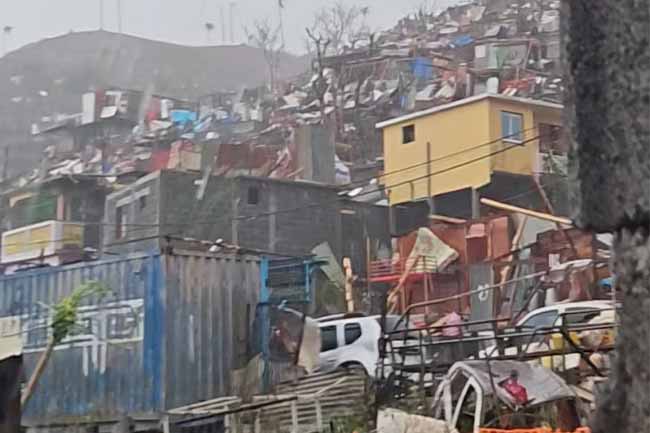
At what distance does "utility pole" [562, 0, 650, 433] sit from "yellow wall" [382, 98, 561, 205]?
28.4 meters

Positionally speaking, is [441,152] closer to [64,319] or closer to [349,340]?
[349,340]

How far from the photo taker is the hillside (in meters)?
58.8

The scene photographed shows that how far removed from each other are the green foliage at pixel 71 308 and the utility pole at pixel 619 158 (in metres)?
12.4

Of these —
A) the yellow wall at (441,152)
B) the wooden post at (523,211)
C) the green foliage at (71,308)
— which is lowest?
the green foliage at (71,308)

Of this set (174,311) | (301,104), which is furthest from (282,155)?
(174,311)

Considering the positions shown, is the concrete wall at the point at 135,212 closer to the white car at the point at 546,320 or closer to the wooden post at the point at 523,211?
the wooden post at the point at 523,211

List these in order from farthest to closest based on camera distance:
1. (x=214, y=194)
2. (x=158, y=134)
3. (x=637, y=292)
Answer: (x=158, y=134) → (x=214, y=194) → (x=637, y=292)

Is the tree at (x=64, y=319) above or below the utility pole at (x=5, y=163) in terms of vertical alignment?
below

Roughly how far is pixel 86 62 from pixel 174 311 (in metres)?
52.8

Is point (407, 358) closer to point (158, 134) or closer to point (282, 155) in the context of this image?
point (282, 155)

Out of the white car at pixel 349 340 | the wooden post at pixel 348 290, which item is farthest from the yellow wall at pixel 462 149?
the white car at pixel 349 340

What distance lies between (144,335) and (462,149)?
17.0m

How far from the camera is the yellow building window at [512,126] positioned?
3016 cm

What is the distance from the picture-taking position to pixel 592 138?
56.0 inches
